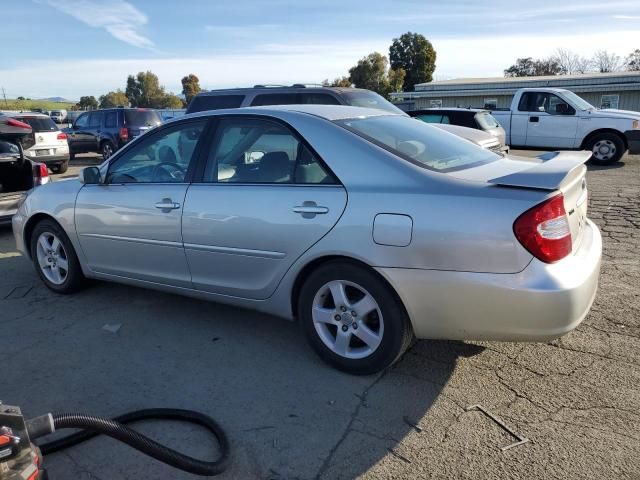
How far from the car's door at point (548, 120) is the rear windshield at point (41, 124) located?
40.3ft

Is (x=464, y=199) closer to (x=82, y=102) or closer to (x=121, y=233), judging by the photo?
(x=121, y=233)

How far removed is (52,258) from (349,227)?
3111 millimetres

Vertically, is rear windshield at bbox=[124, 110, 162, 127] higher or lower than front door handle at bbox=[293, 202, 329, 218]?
higher

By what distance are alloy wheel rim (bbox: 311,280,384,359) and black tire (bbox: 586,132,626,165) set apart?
11.8m

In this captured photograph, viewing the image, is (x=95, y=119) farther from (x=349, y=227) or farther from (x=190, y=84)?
(x=190, y=84)

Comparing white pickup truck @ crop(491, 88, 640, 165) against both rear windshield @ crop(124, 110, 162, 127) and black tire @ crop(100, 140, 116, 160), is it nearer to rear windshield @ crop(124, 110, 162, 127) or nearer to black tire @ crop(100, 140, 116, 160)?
rear windshield @ crop(124, 110, 162, 127)

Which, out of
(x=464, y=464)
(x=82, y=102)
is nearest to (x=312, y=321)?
(x=464, y=464)

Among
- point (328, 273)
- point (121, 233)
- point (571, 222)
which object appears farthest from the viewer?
point (121, 233)

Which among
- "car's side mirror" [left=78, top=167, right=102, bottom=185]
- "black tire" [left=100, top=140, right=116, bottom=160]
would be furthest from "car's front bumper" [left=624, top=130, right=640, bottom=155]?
"black tire" [left=100, top=140, right=116, bottom=160]

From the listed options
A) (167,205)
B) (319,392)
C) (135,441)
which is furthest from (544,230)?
(167,205)

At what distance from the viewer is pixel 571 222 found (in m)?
2.94

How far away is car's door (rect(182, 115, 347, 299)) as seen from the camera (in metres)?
3.24

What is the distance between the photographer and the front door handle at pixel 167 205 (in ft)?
12.5

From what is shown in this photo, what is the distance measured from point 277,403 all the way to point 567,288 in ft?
5.44
